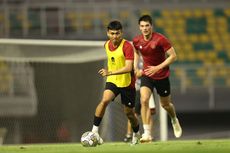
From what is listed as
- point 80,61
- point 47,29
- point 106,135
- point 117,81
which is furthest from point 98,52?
point 47,29

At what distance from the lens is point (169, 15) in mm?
25016

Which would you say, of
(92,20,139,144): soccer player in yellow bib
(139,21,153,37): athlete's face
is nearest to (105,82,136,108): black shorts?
(92,20,139,144): soccer player in yellow bib

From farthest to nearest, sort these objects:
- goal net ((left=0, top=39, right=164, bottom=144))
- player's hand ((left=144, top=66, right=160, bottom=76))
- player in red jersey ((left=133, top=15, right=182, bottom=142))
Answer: goal net ((left=0, top=39, right=164, bottom=144)) → player in red jersey ((left=133, top=15, right=182, bottom=142)) → player's hand ((left=144, top=66, right=160, bottom=76))

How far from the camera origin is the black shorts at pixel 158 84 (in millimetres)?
9547

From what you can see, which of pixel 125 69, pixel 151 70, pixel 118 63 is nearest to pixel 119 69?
pixel 125 69

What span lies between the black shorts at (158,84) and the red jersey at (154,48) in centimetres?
7

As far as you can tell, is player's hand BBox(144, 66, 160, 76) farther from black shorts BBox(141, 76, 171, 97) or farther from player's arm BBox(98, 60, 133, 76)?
black shorts BBox(141, 76, 171, 97)

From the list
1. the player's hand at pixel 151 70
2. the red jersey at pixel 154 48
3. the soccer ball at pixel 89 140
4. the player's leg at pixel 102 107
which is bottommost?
the soccer ball at pixel 89 140

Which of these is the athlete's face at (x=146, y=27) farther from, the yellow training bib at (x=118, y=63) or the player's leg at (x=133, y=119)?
the player's leg at (x=133, y=119)

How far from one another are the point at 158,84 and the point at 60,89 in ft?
14.2

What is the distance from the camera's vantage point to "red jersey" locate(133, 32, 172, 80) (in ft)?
30.8

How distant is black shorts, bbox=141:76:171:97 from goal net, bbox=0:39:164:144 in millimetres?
3882

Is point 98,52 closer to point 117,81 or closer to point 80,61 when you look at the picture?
point 80,61

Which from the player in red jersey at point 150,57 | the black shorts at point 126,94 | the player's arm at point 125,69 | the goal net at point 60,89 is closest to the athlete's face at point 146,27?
the player in red jersey at point 150,57
